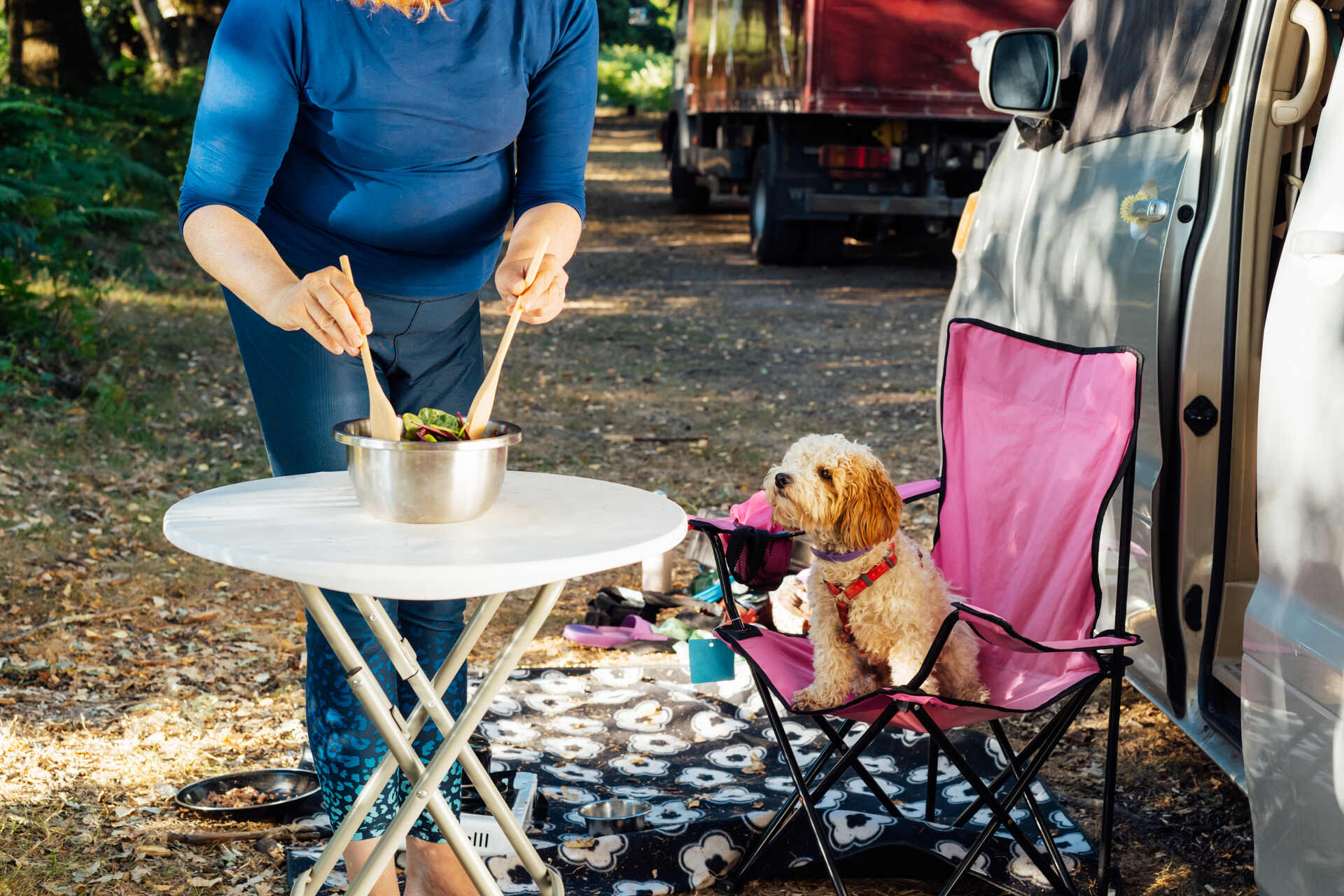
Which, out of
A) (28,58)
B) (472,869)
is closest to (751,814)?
(472,869)

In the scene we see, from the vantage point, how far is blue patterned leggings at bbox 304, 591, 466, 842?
7.60 ft

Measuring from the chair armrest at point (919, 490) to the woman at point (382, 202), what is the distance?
45.6 inches

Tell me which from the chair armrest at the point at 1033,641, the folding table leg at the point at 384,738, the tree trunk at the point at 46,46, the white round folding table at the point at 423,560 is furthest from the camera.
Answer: the tree trunk at the point at 46,46

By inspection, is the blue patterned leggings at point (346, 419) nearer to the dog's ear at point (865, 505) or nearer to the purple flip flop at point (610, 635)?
the dog's ear at point (865, 505)

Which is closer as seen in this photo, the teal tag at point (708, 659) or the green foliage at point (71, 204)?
the teal tag at point (708, 659)

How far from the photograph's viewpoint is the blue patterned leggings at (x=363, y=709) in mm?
2316

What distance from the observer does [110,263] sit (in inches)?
378

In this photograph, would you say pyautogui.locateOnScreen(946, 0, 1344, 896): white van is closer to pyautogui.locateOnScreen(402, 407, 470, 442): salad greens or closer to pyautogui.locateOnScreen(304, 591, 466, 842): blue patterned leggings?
pyautogui.locateOnScreen(402, 407, 470, 442): salad greens

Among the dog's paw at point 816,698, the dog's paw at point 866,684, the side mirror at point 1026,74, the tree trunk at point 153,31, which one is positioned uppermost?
the tree trunk at point 153,31

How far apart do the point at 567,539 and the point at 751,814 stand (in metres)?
1.31

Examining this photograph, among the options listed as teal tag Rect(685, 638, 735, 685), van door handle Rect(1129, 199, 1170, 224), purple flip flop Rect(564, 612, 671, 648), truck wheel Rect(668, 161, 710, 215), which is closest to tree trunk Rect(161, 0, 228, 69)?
truck wheel Rect(668, 161, 710, 215)

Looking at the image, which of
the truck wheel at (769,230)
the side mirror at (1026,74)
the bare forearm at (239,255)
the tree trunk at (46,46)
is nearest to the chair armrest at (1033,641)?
the bare forearm at (239,255)

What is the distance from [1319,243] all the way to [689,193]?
15.6 metres

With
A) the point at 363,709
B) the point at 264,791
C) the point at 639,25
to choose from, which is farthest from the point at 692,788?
the point at 639,25
